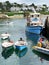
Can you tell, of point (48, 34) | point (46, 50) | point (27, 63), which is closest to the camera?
point (27, 63)

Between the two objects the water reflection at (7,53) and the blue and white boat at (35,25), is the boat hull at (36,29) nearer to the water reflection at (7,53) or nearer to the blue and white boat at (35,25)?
the blue and white boat at (35,25)

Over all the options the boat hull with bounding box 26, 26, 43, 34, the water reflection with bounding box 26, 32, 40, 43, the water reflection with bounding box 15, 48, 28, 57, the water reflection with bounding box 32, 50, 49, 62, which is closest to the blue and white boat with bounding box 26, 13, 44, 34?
the boat hull with bounding box 26, 26, 43, 34

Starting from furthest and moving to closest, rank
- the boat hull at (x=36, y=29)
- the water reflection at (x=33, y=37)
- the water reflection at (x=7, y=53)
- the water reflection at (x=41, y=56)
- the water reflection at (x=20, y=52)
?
the boat hull at (x=36, y=29), the water reflection at (x=33, y=37), the water reflection at (x=20, y=52), the water reflection at (x=7, y=53), the water reflection at (x=41, y=56)

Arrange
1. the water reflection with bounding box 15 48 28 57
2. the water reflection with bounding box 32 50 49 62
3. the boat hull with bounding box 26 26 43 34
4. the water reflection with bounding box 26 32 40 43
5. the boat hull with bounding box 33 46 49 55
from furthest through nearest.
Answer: the boat hull with bounding box 26 26 43 34, the water reflection with bounding box 26 32 40 43, the water reflection with bounding box 15 48 28 57, the boat hull with bounding box 33 46 49 55, the water reflection with bounding box 32 50 49 62

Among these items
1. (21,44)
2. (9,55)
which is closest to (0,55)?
(9,55)

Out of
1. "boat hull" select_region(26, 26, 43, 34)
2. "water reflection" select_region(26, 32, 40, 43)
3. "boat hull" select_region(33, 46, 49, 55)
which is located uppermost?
"boat hull" select_region(33, 46, 49, 55)

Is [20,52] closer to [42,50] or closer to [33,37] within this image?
[42,50]

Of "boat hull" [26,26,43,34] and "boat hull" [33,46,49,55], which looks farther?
"boat hull" [26,26,43,34]

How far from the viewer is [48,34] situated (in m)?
61.7

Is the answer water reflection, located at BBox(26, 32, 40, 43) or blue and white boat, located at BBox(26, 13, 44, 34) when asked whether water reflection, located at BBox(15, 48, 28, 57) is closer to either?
water reflection, located at BBox(26, 32, 40, 43)

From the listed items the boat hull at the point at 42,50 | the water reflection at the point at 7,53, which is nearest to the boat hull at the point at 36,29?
the water reflection at the point at 7,53

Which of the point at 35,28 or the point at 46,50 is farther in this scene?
the point at 35,28

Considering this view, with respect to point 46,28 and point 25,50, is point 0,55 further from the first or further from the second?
point 46,28

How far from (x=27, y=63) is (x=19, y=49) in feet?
22.9
